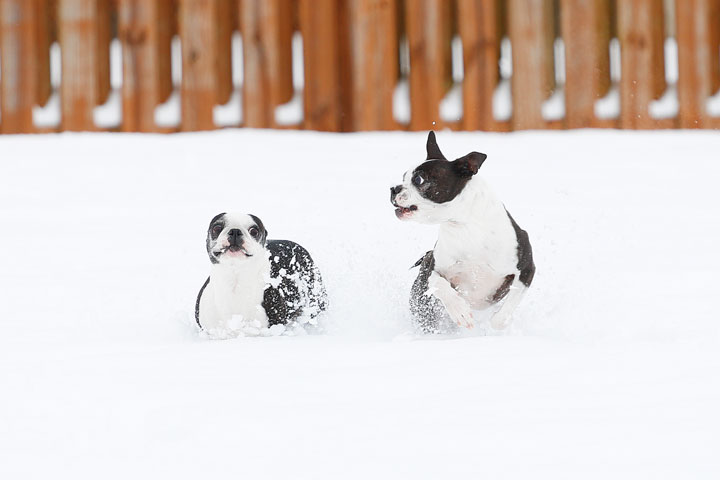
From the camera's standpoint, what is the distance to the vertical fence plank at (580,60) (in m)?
5.92

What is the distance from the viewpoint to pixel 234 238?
3.77 metres

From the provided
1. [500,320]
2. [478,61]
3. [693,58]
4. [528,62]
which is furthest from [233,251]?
[693,58]

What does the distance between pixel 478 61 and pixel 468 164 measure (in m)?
2.44

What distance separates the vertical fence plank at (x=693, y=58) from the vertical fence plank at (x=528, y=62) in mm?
893

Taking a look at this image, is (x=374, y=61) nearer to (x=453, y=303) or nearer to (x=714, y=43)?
(x=714, y=43)

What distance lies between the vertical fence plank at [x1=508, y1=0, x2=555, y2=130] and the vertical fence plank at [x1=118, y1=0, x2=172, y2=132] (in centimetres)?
228

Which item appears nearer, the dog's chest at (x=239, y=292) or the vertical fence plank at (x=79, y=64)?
the dog's chest at (x=239, y=292)

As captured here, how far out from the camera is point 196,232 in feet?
17.0

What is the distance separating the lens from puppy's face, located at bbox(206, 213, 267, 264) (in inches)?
148

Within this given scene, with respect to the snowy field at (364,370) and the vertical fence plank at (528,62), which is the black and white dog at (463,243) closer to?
the snowy field at (364,370)

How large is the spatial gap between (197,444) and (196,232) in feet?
9.67

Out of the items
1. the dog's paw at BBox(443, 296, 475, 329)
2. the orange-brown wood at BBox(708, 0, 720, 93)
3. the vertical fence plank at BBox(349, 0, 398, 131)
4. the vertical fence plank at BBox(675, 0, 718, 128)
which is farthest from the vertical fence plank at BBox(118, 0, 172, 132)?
the orange-brown wood at BBox(708, 0, 720, 93)

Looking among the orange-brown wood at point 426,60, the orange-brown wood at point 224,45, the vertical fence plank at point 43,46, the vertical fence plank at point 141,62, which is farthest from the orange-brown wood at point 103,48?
the orange-brown wood at point 426,60

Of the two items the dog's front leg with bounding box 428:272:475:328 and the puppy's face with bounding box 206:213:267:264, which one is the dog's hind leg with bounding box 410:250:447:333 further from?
the puppy's face with bounding box 206:213:267:264
